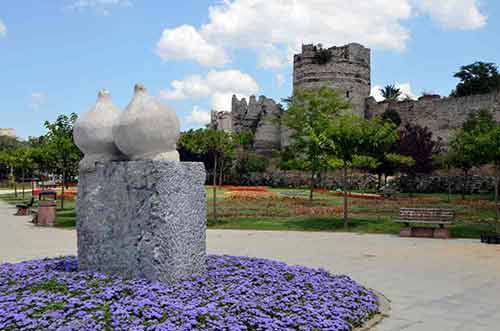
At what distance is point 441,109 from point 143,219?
44718 millimetres

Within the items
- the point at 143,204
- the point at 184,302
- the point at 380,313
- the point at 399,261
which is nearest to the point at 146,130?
the point at 143,204

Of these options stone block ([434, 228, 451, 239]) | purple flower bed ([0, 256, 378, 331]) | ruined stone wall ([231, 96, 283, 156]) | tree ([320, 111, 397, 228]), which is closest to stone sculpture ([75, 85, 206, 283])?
purple flower bed ([0, 256, 378, 331])

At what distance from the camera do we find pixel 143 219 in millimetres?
6195

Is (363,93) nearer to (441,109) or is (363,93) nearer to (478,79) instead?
(441,109)

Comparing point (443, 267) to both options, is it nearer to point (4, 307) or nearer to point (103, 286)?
point (103, 286)

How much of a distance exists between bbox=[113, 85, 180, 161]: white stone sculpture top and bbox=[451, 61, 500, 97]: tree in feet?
177

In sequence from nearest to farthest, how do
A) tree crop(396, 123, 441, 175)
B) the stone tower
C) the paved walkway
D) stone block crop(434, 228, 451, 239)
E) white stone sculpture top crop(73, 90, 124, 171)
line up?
the paved walkway, white stone sculpture top crop(73, 90, 124, 171), stone block crop(434, 228, 451, 239), tree crop(396, 123, 441, 175), the stone tower

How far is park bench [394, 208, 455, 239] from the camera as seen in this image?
46.8 ft

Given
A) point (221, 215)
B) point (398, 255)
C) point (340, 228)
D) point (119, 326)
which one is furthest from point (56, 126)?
point (119, 326)

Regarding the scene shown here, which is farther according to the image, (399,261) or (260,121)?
(260,121)

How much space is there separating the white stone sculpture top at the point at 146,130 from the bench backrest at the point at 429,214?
384 inches

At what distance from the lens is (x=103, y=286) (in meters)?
5.98

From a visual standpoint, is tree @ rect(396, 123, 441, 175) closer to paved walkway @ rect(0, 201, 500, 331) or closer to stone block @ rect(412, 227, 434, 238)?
stone block @ rect(412, 227, 434, 238)

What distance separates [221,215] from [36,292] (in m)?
13.9
